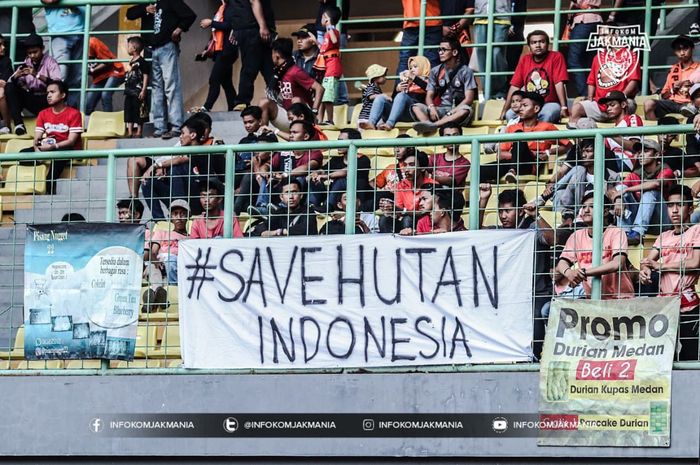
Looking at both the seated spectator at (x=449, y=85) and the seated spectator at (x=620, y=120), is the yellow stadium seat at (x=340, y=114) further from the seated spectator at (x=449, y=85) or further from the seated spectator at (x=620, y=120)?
the seated spectator at (x=620, y=120)

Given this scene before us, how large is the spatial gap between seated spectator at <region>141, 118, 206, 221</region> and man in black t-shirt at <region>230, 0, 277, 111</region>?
3.72 m

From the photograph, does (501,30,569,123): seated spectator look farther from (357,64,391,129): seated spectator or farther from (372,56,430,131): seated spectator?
(357,64,391,129): seated spectator

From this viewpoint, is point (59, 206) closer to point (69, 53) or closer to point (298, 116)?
point (298, 116)

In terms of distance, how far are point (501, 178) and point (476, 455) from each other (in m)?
2.84

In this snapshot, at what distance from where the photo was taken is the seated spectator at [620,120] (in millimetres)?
14047

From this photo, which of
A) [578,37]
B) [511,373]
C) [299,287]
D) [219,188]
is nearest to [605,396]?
[511,373]

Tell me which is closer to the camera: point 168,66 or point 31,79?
point 168,66

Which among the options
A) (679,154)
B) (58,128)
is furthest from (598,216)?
(58,128)

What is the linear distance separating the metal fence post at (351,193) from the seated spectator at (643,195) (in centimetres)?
194

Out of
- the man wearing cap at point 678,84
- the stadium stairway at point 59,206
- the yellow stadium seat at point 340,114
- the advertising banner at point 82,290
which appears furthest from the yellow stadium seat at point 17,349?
the man wearing cap at point 678,84

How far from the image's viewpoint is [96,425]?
1380 centimetres

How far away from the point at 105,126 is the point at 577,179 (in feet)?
21.2

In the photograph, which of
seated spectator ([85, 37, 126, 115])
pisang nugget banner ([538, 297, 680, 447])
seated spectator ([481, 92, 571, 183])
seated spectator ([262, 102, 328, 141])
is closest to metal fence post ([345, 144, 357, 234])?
seated spectator ([481, 92, 571, 183])

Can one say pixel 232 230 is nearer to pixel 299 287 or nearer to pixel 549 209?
pixel 299 287
